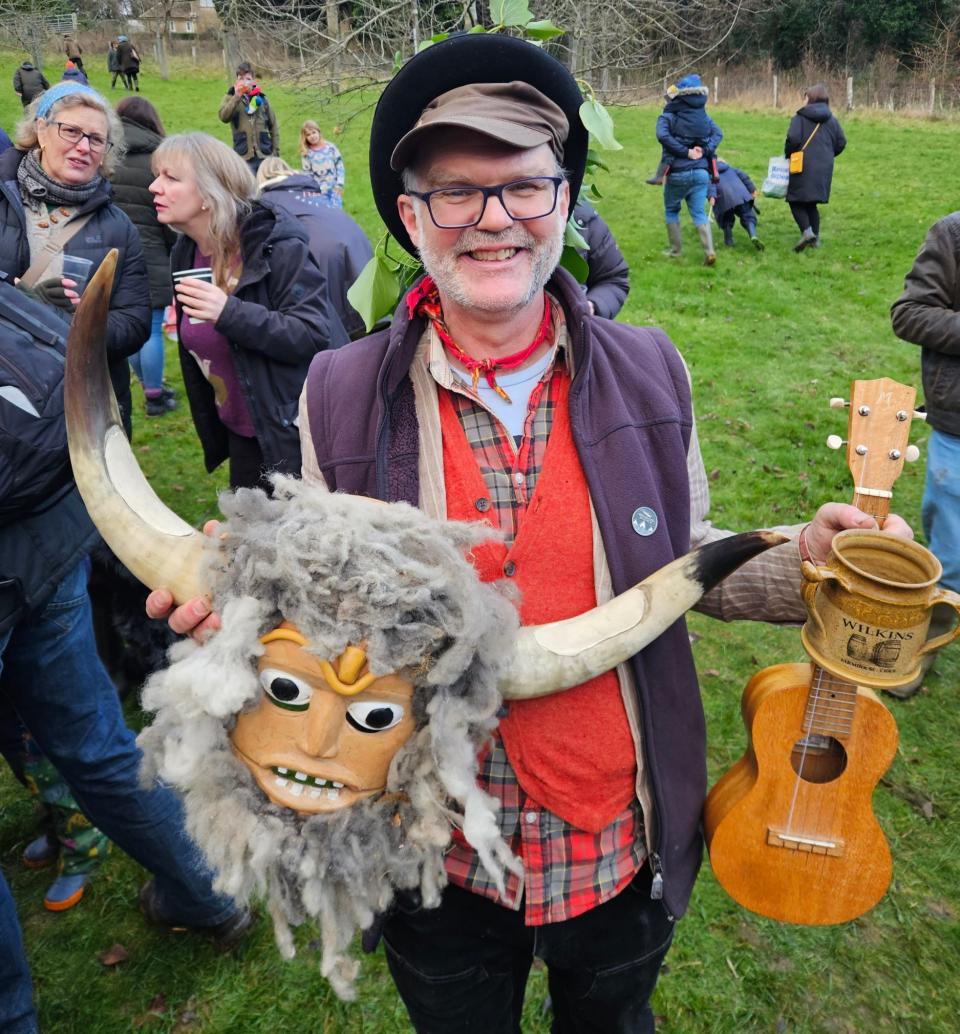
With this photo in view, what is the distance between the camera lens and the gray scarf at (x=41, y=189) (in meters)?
3.77

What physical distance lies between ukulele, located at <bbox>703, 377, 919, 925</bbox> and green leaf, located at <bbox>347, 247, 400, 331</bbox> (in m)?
1.40

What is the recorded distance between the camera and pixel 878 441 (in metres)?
1.79

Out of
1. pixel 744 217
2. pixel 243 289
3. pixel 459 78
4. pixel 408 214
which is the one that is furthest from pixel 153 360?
pixel 744 217

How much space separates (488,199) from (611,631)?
0.92m

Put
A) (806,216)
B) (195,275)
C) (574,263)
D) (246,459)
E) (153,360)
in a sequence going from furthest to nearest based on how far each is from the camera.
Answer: (806,216), (153,360), (246,459), (195,275), (574,263)

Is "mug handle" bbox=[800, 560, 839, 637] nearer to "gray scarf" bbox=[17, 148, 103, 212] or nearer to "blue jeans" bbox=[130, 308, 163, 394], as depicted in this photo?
"gray scarf" bbox=[17, 148, 103, 212]

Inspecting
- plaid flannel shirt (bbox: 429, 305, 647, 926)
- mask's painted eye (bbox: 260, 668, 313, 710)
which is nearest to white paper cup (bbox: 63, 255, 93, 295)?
plaid flannel shirt (bbox: 429, 305, 647, 926)

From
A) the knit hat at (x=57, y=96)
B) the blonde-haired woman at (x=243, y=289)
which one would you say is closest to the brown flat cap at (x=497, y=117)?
the blonde-haired woman at (x=243, y=289)

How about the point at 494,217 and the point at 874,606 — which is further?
the point at 494,217

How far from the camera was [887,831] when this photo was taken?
11.3ft

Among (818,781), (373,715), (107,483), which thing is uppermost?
(107,483)

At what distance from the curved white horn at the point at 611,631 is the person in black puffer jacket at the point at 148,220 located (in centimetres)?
529

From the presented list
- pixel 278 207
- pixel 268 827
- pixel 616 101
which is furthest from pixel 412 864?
pixel 616 101

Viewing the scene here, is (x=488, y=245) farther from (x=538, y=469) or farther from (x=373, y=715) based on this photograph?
(x=373, y=715)
